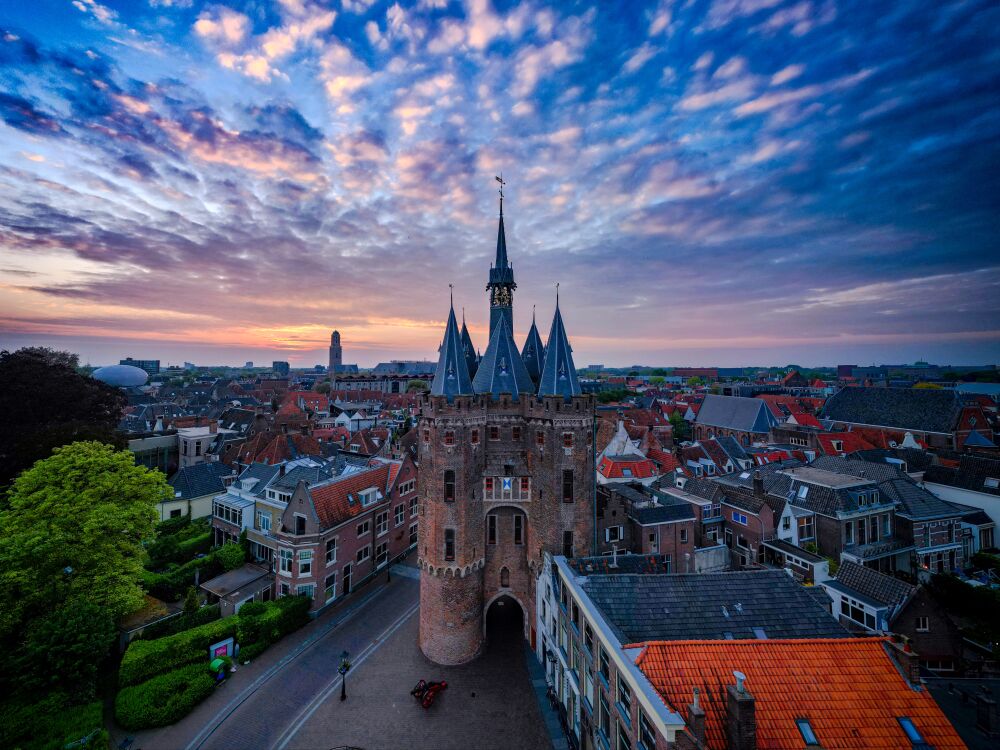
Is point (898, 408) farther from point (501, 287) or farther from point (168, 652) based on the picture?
point (168, 652)

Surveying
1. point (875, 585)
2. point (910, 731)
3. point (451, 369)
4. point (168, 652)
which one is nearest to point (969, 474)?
point (875, 585)

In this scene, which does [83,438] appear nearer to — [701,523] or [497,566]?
[497,566]

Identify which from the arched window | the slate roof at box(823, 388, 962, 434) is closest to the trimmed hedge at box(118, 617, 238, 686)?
the arched window

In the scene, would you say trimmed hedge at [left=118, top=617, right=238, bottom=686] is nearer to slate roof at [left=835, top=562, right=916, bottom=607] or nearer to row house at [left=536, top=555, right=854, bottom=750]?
row house at [left=536, top=555, right=854, bottom=750]

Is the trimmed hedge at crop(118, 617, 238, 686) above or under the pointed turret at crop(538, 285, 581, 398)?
under

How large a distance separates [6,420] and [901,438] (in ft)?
415

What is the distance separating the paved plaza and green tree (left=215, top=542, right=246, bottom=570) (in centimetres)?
994

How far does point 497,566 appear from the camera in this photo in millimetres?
30766

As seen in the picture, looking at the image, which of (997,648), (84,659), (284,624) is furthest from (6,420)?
(997,648)

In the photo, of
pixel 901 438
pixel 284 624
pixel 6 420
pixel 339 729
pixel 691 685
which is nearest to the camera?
pixel 691 685

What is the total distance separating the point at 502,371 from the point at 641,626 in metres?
18.1

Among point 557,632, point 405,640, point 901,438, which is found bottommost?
point 405,640

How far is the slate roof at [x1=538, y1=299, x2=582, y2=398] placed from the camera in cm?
2942

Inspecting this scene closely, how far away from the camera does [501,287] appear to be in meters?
32.9
